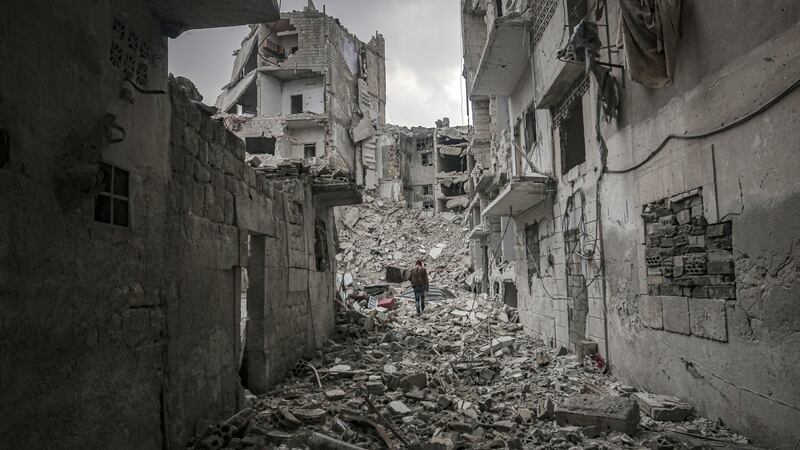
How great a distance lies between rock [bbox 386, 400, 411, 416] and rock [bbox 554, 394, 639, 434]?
1.80 metres

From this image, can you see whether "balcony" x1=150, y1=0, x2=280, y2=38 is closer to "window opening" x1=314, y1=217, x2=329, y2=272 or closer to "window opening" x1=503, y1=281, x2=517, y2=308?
"window opening" x1=314, y1=217, x2=329, y2=272

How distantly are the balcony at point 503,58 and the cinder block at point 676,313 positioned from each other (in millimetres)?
6981

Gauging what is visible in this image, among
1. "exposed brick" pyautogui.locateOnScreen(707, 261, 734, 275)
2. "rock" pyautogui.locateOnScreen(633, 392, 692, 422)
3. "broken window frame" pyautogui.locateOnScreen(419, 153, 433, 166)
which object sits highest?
"broken window frame" pyautogui.locateOnScreen(419, 153, 433, 166)

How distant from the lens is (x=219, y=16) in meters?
4.25

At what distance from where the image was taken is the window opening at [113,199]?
3207mm

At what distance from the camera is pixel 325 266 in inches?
413

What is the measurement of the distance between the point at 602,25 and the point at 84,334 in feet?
23.8

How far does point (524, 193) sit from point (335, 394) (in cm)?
601

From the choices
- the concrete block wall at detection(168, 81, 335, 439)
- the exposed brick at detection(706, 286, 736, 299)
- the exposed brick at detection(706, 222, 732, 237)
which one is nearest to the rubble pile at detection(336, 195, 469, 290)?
the concrete block wall at detection(168, 81, 335, 439)

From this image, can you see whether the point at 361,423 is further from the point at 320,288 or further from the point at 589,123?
the point at 589,123

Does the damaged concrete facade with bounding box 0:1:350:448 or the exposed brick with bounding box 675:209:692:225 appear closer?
the damaged concrete facade with bounding box 0:1:350:448

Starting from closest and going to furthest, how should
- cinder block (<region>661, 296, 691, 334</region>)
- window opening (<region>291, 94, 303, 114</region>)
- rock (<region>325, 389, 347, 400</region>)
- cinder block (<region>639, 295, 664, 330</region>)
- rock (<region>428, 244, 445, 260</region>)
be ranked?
cinder block (<region>661, 296, 691, 334</region>) → cinder block (<region>639, 295, 664, 330</region>) → rock (<region>325, 389, 347, 400</region>) → rock (<region>428, 244, 445, 260</region>) → window opening (<region>291, 94, 303, 114</region>)

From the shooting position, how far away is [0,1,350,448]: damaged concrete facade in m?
2.48

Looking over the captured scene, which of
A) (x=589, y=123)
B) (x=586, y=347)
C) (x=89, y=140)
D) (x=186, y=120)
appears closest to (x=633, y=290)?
(x=586, y=347)
